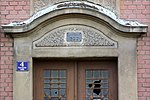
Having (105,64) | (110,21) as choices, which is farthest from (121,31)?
(105,64)

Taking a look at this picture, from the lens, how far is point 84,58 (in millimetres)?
7211

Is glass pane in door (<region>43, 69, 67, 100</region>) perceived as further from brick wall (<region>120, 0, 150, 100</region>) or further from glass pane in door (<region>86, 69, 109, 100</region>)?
brick wall (<region>120, 0, 150, 100</region>)

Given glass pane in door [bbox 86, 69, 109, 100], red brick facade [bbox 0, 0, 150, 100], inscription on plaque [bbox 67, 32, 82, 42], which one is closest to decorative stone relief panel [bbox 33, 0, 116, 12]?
red brick facade [bbox 0, 0, 150, 100]

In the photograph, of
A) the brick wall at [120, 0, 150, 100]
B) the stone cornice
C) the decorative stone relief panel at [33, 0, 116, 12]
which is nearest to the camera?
the stone cornice

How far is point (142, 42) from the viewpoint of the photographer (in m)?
7.10

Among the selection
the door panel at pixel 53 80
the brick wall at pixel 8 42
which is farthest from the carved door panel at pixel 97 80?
the brick wall at pixel 8 42

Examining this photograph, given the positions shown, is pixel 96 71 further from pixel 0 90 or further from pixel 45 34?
pixel 0 90

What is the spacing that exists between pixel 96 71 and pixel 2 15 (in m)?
1.99

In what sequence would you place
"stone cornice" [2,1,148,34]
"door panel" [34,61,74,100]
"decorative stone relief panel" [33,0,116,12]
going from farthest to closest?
1. "door panel" [34,61,74,100]
2. "decorative stone relief panel" [33,0,116,12]
3. "stone cornice" [2,1,148,34]

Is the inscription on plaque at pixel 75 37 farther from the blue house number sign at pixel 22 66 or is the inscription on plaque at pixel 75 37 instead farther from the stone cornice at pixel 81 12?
the blue house number sign at pixel 22 66

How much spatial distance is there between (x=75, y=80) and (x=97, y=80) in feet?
1.32

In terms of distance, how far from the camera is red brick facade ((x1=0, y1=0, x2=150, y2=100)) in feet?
23.2

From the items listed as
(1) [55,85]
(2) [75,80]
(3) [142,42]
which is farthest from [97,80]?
(3) [142,42]

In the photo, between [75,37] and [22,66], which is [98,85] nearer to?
[75,37]
